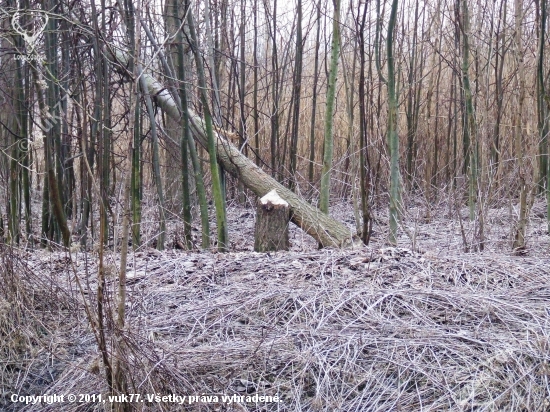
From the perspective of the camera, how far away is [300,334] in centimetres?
285

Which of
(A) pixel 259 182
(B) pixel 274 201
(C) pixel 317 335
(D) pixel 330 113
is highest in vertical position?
(D) pixel 330 113

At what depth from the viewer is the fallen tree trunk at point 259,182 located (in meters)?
5.12

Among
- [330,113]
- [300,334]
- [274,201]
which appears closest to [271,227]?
[274,201]

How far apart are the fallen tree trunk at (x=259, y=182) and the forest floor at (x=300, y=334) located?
107cm

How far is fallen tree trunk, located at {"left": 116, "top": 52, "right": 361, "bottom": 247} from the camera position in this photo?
5.12m

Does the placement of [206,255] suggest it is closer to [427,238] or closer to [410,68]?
[427,238]

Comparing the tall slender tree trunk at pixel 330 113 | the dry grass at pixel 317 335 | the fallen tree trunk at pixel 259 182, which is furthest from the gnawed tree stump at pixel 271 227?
the dry grass at pixel 317 335

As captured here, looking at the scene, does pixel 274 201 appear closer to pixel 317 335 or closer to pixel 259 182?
pixel 259 182

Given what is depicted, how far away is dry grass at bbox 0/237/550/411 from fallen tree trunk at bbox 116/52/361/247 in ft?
4.11

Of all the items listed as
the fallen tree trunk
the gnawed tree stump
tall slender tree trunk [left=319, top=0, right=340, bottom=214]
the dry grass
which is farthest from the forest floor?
tall slender tree trunk [left=319, top=0, right=340, bottom=214]

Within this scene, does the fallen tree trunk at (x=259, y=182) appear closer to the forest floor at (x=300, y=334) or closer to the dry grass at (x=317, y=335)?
the forest floor at (x=300, y=334)

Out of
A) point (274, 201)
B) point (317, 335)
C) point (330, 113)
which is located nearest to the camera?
point (317, 335)

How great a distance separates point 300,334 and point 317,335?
80mm

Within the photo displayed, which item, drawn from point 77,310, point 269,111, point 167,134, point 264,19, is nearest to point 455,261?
point 77,310
